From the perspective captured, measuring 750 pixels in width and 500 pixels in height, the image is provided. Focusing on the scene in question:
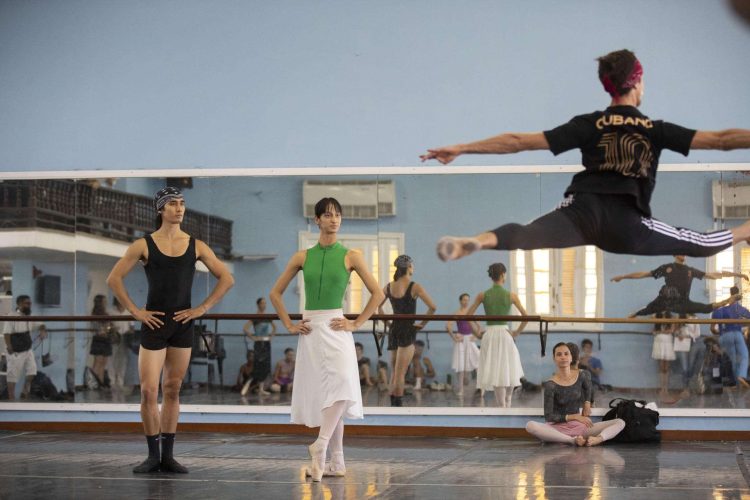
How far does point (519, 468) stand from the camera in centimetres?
714

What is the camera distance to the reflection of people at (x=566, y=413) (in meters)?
8.64

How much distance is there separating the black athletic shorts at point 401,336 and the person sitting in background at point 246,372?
121cm

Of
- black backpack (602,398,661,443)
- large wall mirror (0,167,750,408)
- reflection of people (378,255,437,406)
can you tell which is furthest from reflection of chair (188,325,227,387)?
black backpack (602,398,661,443)

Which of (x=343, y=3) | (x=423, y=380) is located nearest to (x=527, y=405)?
(x=423, y=380)

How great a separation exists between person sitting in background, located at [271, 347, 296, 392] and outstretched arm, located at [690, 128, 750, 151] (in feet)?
19.4

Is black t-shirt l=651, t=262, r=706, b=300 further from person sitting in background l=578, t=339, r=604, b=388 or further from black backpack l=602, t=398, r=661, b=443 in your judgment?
black backpack l=602, t=398, r=661, b=443

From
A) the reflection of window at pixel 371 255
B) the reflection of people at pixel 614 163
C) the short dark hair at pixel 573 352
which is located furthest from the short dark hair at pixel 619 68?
the reflection of window at pixel 371 255

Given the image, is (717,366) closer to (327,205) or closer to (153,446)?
(327,205)

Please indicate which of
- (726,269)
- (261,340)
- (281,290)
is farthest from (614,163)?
(261,340)

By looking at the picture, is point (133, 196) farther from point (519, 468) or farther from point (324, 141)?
point (519, 468)

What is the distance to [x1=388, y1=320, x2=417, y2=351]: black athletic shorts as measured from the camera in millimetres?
9227

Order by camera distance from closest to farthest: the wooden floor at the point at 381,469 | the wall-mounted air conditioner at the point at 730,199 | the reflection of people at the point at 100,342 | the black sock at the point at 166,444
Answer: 1. the wooden floor at the point at 381,469
2. the black sock at the point at 166,444
3. the wall-mounted air conditioner at the point at 730,199
4. the reflection of people at the point at 100,342

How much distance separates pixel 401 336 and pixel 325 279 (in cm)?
289

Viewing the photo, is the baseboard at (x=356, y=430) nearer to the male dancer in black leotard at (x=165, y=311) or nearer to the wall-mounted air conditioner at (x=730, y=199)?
the wall-mounted air conditioner at (x=730, y=199)
